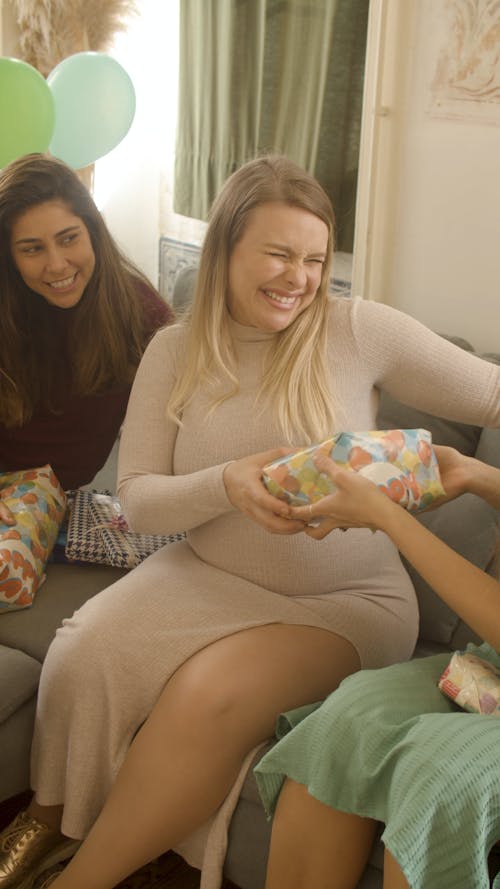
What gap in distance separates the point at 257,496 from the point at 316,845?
1.77ft

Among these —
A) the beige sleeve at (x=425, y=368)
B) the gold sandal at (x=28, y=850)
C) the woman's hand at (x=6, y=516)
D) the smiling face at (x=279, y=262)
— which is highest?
the smiling face at (x=279, y=262)

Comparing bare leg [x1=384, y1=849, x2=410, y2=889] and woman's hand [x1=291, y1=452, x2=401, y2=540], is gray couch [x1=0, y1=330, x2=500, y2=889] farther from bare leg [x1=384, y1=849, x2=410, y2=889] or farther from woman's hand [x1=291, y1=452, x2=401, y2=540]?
woman's hand [x1=291, y1=452, x2=401, y2=540]

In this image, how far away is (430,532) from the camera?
62.3 inches

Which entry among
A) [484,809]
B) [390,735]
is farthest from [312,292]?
[484,809]

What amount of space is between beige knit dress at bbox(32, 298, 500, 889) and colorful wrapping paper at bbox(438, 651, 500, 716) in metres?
0.29

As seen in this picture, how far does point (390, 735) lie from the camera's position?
141cm

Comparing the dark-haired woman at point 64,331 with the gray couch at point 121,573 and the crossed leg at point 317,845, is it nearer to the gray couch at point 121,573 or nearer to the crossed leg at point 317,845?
the gray couch at point 121,573

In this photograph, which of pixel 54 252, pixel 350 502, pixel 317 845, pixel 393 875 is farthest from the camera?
pixel 54 252

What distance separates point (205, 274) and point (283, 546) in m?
0.53

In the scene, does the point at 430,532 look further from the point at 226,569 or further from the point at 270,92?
the point at 270,92

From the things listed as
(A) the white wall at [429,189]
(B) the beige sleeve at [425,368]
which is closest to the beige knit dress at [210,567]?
(B) the beige sleeve at [425,368]

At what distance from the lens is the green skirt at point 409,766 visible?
1.26m

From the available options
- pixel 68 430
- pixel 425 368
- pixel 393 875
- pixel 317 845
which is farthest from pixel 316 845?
pixel 68 430

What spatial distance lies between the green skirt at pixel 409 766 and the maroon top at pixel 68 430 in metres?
1.00
